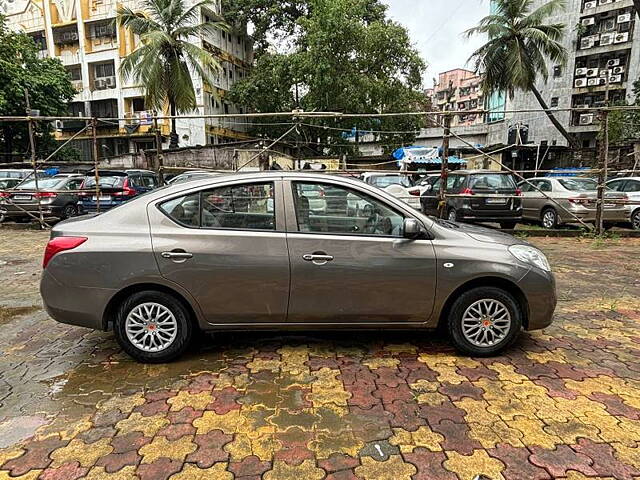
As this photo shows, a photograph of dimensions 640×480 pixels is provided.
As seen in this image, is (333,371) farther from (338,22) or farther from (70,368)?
(338,22)

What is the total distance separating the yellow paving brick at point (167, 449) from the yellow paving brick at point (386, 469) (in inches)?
38.0

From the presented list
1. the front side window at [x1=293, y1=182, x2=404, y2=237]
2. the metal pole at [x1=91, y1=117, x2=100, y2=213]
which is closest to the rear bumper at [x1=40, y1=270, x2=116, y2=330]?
the front side window at [x1=293, y1=182, x2=404, y2=237]

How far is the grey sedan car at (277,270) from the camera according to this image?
332 centimetres

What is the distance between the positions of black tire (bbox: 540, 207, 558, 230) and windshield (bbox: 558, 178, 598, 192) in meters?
0.71

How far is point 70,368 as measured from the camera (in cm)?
346

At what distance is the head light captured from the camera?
3.47 metres

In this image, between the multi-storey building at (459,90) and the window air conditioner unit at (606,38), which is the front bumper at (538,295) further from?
the multi-storey building at (459,90)

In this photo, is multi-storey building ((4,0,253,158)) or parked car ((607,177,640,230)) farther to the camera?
multi-storey building ((4,0,253,158))

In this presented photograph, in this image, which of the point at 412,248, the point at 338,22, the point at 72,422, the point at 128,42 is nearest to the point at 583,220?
the point at 412,248

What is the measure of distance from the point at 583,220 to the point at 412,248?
9.35 m

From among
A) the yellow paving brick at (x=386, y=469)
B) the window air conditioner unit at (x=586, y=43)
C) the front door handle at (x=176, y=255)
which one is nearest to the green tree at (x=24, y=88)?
the front door handle at (x=176, y=255)

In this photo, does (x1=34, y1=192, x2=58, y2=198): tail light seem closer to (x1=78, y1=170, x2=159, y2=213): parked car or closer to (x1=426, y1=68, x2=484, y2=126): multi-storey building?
(x1=78, y1=170, x2=159, y2=213): parked car

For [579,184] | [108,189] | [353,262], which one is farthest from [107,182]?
[579,184]

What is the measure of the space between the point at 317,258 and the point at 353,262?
285 millimetres
